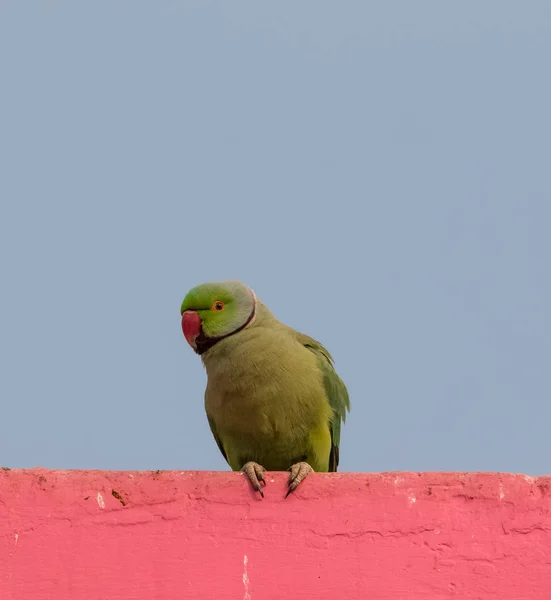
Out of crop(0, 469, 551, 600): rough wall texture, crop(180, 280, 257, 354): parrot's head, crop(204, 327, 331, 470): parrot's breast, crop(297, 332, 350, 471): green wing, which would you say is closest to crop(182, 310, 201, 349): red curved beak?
crop(180, 280, 257, 354): parrot's head

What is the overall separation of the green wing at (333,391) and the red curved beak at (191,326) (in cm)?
62

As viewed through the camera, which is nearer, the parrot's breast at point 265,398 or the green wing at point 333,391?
the parrot's breast at point 265,398

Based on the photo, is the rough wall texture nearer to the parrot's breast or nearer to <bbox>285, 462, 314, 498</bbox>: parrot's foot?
<bbox>285, 462, 314, 498</bbox>: parrot's foot

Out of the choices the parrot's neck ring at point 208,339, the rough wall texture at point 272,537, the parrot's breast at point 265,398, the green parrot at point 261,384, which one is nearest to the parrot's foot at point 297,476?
the rough wall texture at point 272,537

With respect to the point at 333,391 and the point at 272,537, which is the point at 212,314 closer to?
the point at 333,391

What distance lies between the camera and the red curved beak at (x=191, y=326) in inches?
205

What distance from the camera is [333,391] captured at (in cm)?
518

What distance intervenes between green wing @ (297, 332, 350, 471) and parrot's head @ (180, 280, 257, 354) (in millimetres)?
396

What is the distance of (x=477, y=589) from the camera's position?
325cm

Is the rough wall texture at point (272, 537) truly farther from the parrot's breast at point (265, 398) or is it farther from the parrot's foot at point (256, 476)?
the parrot's breast at point (265, 398)

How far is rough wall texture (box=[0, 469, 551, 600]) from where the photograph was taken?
3266mm

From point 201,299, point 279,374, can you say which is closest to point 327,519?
point 279,374

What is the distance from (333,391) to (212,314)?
847 mm

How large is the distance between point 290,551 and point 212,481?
44 cm
